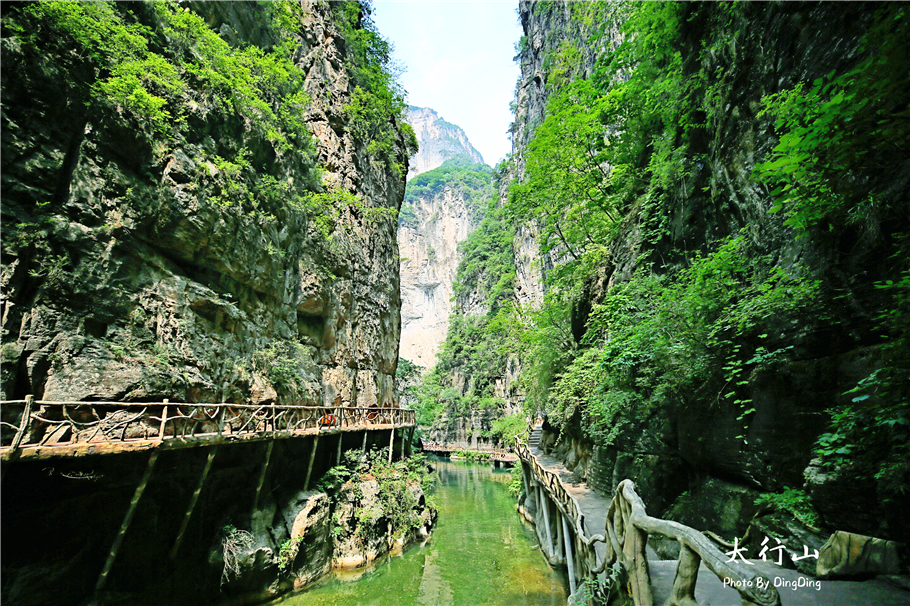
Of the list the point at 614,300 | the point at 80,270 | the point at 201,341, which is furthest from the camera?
the point at 201,341

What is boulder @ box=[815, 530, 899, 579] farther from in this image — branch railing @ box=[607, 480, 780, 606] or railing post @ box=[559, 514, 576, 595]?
railing post @ box=[559, 514, 576, 595]

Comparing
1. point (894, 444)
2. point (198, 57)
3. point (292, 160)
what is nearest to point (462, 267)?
point (292, 160)

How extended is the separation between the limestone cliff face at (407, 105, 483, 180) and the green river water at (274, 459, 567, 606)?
9923cm

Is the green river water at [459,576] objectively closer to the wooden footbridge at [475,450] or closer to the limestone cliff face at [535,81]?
the limestone cliff face at [535,81]

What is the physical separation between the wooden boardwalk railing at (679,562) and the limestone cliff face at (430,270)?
2496 inches

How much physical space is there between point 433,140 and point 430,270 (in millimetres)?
54547

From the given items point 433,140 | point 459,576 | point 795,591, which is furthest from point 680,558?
point 433,140

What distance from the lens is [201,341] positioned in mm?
9578

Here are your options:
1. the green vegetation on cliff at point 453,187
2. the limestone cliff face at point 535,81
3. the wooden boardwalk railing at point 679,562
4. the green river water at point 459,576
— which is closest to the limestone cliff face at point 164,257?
the green river water at point 459,576

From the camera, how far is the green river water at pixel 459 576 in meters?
9.24

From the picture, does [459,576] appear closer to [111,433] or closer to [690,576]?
[111,433]

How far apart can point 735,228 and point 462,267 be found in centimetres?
4803

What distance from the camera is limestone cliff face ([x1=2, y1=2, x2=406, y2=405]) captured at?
6719 mm

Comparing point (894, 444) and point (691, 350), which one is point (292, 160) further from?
point (894, 444)
